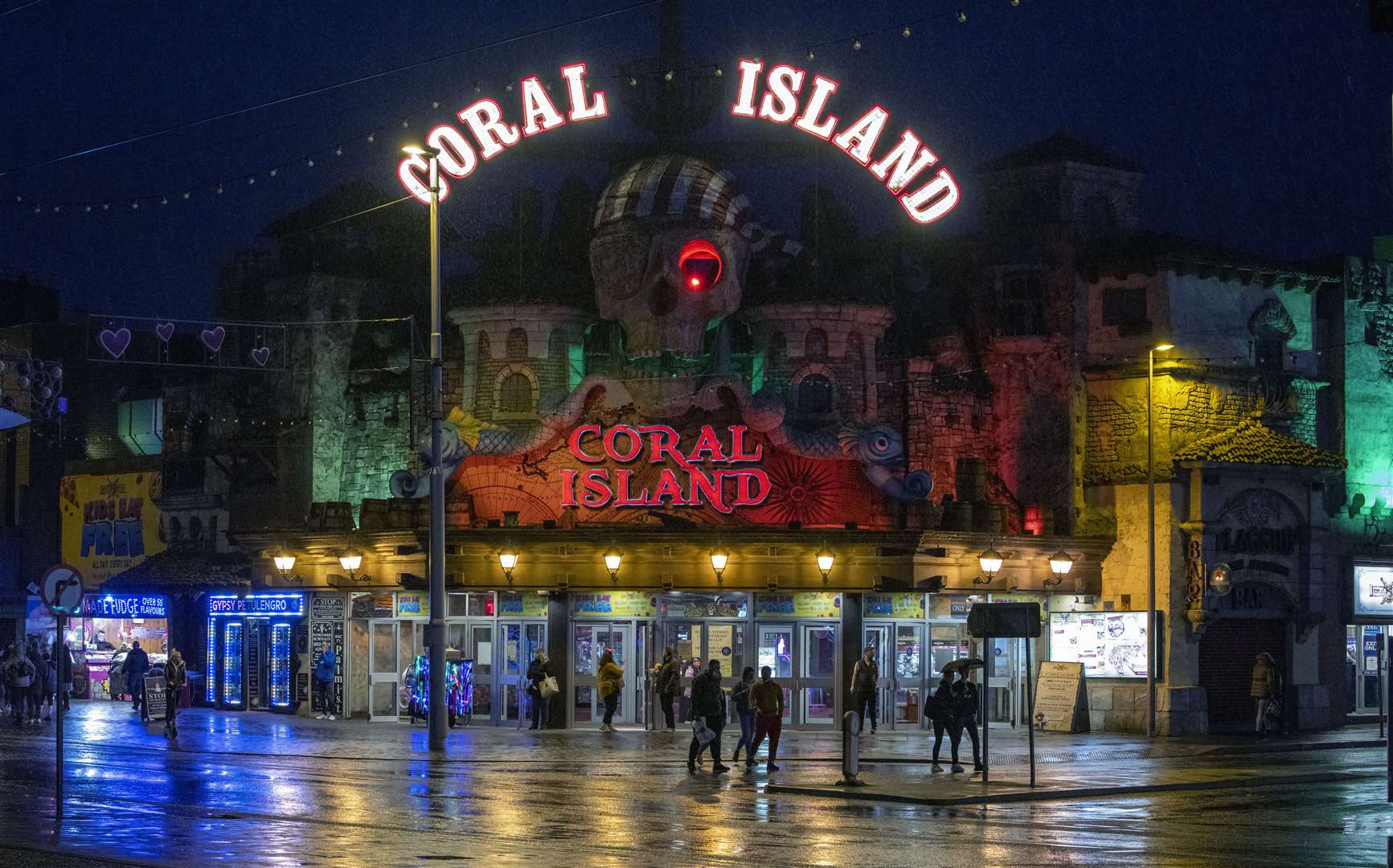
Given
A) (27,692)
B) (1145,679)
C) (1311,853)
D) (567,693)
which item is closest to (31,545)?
(27,692)

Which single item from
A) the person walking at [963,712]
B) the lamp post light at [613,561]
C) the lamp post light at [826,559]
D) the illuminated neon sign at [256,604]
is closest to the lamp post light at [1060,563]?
the lamp post light at [826,559]

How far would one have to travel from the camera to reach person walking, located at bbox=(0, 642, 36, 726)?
43906 mm

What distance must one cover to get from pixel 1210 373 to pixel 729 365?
11.3 metres

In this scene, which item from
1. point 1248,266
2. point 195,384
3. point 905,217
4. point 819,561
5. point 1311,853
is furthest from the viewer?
point 195,384

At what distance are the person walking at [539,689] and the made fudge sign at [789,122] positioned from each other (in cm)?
1095

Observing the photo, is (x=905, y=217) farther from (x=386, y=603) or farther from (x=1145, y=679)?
(x=386, y=603)

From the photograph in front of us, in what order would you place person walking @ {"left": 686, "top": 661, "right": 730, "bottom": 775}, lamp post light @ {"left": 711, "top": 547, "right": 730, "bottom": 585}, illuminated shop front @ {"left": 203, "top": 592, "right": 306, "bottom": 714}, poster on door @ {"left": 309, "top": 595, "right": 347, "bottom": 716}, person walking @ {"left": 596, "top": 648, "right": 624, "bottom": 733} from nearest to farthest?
person walking @ {"left": 686, "top": 661, "right": 730, "bottom": 775} < person walking @ {"left": 596, "top": 648, "right": 624, "bottom": 733} < lamp post light @ {"left": 711, "top": 547, "right": 730, "bottom": 585} < poster on door @ {"left": 309, "top": 595, "right": 347, "bottom": 716} < illuminated shop front @ {"left": 203, "top": 592, "right": 306, "bottom": 714}

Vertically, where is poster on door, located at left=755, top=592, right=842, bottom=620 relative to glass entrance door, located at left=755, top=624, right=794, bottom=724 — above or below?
above

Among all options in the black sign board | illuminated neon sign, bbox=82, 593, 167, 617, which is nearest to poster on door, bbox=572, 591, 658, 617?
the black sign board

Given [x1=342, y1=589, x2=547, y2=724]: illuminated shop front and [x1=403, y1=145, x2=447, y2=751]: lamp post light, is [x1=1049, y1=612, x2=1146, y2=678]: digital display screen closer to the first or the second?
[x1=342, y1=589, x2=547, y2=724]: illuminated shop front

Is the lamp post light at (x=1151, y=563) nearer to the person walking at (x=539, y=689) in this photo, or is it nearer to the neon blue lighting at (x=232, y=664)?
the person walking at (x=539, y=689)

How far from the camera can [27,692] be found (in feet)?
146

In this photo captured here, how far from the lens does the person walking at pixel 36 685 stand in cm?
4466

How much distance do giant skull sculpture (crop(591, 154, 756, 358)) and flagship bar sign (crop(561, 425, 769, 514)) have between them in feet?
6.70
